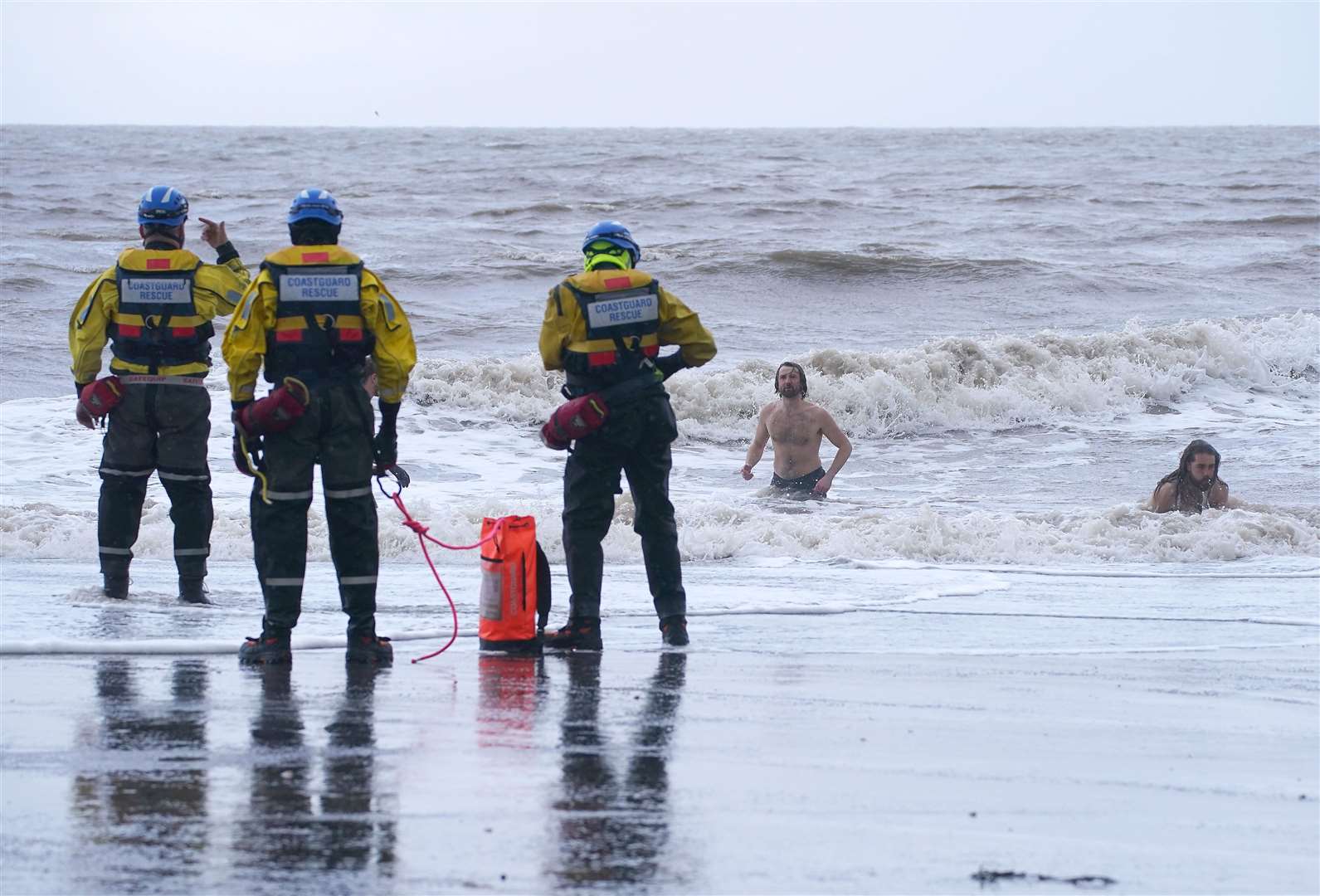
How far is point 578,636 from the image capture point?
6.39 metres

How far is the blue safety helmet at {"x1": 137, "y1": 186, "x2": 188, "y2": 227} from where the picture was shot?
688cm

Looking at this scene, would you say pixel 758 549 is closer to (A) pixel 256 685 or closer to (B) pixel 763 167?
(A) pixel 256 685

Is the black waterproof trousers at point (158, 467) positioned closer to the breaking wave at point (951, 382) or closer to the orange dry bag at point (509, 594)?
the orange dry bag at point (509, 594)

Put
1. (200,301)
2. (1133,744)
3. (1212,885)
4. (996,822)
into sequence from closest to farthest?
1. (1212,885)
2. (996,822)
3. (1133,744)
4. (200,301)

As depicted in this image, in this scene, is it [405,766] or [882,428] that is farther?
[882,428]

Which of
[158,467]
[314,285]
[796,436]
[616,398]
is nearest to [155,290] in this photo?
[158,467]

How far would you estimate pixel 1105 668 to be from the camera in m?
6.02

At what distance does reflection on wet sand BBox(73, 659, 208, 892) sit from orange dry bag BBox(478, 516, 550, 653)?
1250 millimetres

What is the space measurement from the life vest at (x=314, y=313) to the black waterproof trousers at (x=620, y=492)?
105 cm

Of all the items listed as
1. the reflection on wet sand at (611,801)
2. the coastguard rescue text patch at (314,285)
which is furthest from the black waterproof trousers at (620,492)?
the coastguard rescue text patch at (314,285)

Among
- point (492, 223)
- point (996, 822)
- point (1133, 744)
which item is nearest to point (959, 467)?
point (1133, 744)

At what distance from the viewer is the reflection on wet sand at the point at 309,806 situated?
353cm

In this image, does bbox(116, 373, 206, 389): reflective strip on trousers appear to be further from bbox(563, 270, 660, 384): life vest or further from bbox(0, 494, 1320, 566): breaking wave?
bbox(0, 494, 1320, 566): breaking wave

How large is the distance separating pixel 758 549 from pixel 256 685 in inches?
182
